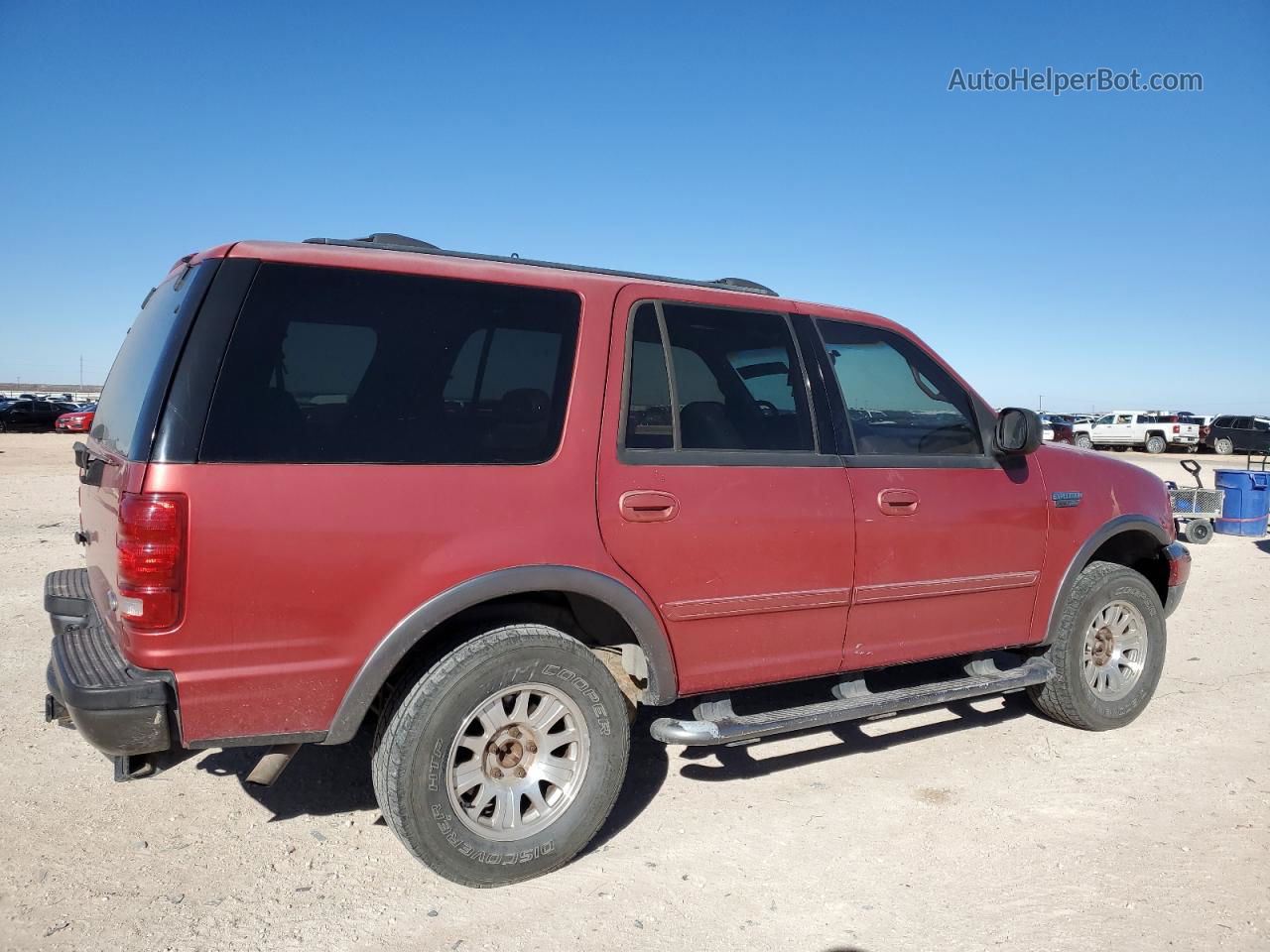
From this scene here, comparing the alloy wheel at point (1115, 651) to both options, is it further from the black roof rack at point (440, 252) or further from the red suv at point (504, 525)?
the black roof rack at point (440, 252)

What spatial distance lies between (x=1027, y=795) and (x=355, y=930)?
9.02 ft

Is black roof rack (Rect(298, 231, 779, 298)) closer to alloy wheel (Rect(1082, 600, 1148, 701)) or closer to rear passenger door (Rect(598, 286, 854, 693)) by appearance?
rear passenger door (Rect(598, 286, 854, 693))

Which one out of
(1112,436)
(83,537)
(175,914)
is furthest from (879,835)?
(1112,436)

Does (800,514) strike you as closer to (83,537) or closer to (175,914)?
(175,914)

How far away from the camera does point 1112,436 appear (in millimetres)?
35938

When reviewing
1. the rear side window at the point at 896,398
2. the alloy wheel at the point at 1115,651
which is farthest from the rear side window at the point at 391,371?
the alloy wheel at the point at 1115,651

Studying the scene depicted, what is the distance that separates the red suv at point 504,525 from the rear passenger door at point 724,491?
0.04 feet

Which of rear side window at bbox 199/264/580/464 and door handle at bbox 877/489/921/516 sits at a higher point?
rear side window at bbox 199/264/580/464

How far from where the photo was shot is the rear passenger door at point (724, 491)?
318cm

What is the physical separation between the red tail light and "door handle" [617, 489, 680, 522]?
1.37m

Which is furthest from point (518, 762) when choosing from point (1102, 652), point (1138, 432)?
point (1138, 432)

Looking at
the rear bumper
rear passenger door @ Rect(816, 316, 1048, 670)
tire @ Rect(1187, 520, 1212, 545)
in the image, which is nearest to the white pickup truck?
tire @ Rect(1187, 520, 1212, 545)

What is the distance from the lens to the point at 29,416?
35344 millimetres

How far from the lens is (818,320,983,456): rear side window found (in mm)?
3807
